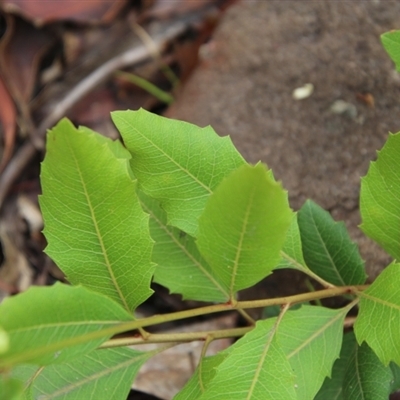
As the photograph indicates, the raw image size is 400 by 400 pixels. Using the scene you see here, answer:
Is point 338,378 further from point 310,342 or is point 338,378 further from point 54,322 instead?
point 54,322

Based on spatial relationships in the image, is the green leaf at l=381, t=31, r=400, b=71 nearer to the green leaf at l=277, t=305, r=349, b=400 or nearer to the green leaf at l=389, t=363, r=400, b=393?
the green leaf at l=277, t=305, r=349, b=400

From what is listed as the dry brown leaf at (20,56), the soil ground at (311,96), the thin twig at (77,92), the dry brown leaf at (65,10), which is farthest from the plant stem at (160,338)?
the dry brown leaf at (65,10)

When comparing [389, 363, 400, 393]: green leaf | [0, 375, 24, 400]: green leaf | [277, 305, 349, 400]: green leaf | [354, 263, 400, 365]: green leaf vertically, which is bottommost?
[389, 363, 400, 393]: green leaf

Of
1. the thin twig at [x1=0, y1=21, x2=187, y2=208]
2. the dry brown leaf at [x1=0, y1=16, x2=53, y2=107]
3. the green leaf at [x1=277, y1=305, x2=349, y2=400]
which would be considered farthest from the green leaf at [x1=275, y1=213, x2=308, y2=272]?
the dry brown leaf at [x1=0, y1=16, x2=53, y2=107]

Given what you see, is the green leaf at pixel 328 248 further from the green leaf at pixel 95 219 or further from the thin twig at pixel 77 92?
the thin twig at pixel 77 92

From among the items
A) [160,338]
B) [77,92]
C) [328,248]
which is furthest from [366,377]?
[77,92]

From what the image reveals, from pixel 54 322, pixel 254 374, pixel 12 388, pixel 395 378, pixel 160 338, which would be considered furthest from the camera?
pixel 395 378
